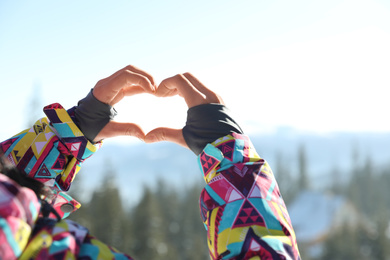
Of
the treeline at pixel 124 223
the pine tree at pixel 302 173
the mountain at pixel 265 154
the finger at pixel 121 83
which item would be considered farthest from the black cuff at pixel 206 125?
the mountain at pixel 265 154

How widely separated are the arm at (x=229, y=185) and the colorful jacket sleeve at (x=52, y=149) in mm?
171

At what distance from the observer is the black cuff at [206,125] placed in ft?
2.52

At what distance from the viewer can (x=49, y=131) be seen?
2.91 feet

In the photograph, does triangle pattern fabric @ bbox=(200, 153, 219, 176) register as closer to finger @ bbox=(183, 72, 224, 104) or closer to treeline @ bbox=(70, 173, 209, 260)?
finger @ bbox=(183, 72, 224, 104)

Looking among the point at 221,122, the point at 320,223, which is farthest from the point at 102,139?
the point at 320,223

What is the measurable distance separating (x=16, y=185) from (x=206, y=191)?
1.02ft

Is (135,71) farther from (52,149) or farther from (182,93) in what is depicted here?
(52,149)

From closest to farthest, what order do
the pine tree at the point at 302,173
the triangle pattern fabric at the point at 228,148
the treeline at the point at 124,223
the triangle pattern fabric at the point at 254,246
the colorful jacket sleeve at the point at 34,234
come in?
the colorful jacket sleeve at the point at 34,234
the triangle pattern fabric at the point at 254,246
the triangle pattern fabric at the point at 228,148
the treeline at the point at 124,223
the pine tree at the point at 302,173

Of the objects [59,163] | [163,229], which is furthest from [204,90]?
[163,229]

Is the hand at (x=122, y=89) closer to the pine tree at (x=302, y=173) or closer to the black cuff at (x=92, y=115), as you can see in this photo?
the black cuff at (x=92, y=115)

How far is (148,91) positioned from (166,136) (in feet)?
0.33

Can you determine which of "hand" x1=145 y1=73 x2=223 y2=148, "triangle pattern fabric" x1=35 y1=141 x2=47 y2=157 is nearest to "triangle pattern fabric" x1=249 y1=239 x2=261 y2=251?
"hand" x1=145 y1=73 x2=223 y2=148

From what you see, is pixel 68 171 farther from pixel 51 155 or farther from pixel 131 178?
pixel 131 178

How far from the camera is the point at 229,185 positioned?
0.68 meters
